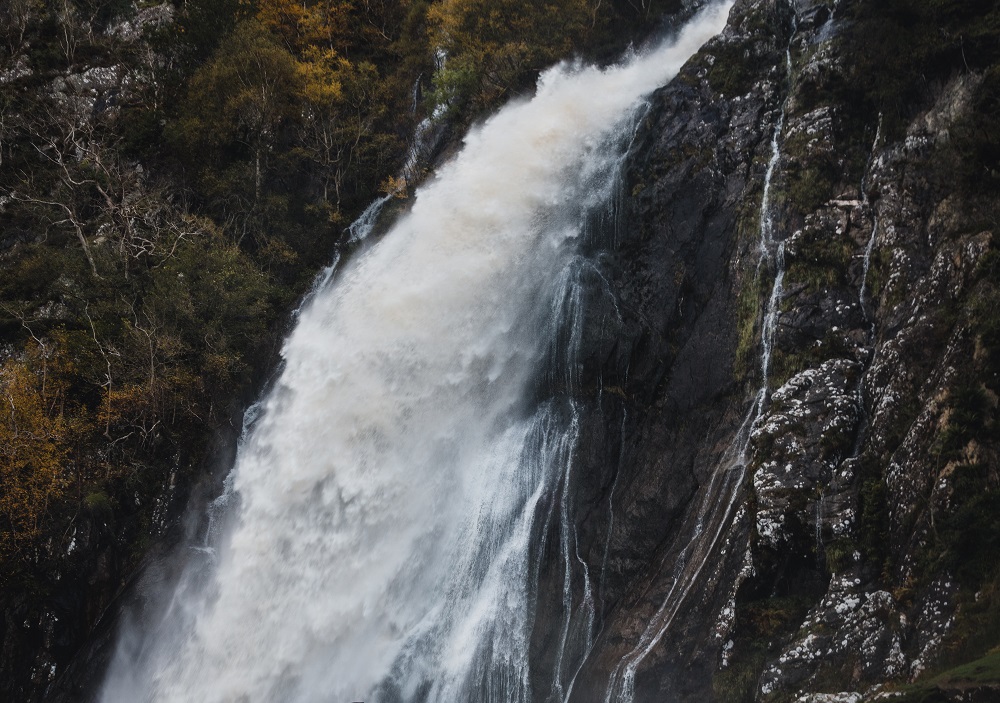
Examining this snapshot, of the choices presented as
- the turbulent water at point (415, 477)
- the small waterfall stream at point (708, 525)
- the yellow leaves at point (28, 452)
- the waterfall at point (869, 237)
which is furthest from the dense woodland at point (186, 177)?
the small waterfall stream at point (708, 525)

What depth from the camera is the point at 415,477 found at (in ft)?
43.5

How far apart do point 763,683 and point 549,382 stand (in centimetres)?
637

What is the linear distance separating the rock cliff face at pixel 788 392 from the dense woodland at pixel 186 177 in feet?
2.57

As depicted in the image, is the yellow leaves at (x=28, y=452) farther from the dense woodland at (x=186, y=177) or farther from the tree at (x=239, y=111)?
the tree at (x=239, y=111)

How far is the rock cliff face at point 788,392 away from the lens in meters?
7.81

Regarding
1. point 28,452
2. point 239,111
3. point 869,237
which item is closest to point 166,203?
point 239,111

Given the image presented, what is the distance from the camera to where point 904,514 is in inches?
318

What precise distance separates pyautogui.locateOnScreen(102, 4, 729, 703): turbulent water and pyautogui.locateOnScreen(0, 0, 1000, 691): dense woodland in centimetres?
204

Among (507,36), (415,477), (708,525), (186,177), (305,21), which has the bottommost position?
(708,525)

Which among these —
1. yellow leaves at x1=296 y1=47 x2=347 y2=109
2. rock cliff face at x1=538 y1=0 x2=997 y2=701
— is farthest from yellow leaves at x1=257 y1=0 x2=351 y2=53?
rock cliff face at x1=538 y1=0 x2=997 y2=701

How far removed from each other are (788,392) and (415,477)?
7.01 meters

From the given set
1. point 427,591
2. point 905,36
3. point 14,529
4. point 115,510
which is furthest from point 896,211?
point 14,529

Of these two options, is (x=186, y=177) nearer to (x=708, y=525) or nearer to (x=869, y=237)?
(x=708, y=525)

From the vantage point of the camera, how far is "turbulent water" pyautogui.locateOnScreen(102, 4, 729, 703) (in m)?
11.7
